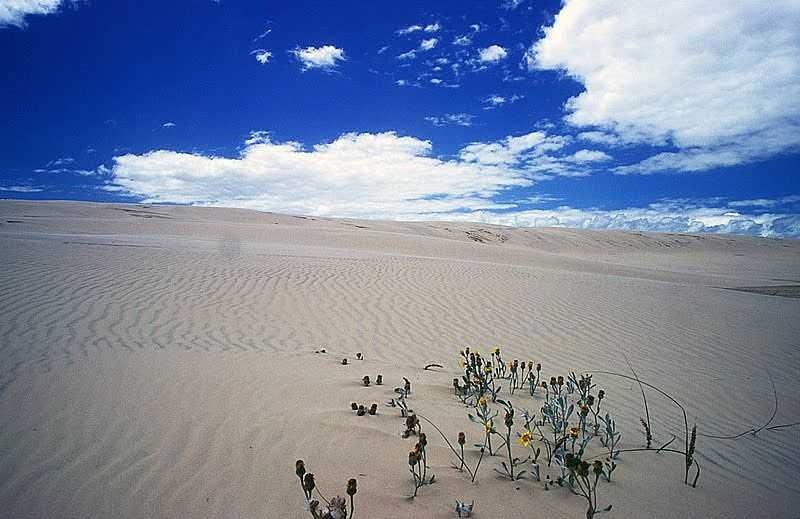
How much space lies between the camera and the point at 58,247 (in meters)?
13.0

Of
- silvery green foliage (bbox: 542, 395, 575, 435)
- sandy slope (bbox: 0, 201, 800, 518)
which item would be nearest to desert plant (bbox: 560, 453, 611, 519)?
sandy slope (bbox: 0, 201, 800, 518)

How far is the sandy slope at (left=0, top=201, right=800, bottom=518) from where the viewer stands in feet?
8.58

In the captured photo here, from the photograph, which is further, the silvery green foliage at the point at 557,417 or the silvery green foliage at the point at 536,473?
the silvery green foliage at the point at 557,417

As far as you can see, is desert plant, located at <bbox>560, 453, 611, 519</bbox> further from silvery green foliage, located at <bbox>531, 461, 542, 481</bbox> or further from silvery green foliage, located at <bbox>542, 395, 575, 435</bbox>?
silvery green foliage, located at <bbox>542, 395, 575, 435</bbox>

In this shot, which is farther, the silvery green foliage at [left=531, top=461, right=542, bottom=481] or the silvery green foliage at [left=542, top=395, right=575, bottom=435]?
the silvery green foliage at [left=542, top=395, right=575, bottom=435]

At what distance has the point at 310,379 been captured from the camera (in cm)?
458

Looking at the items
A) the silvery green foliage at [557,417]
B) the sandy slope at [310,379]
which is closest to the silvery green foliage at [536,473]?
the sandy slope at [310,379]

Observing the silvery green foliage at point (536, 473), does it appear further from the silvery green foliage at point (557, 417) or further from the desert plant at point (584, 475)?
the silvery green foliage at point (557, 417)

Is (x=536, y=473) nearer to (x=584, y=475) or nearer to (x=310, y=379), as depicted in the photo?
(x=584, y=475)

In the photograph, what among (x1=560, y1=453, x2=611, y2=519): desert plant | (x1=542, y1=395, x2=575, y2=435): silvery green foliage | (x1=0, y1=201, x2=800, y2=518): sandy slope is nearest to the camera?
(x1=560, y1=453, x2=611, y2=519): desert plant

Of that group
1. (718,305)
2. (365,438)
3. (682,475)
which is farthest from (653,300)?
(365,438)

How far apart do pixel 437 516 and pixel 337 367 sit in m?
2.99

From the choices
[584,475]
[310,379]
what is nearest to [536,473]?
[584,475]

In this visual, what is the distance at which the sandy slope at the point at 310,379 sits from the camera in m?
2.62
